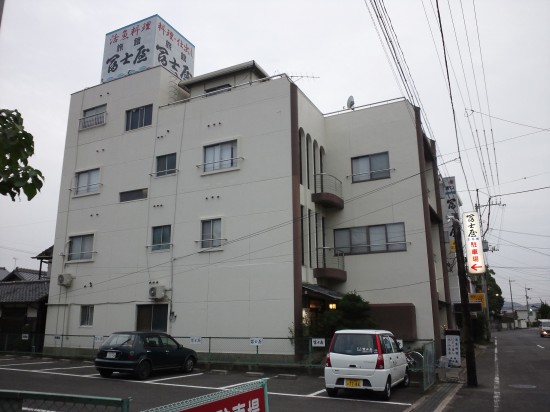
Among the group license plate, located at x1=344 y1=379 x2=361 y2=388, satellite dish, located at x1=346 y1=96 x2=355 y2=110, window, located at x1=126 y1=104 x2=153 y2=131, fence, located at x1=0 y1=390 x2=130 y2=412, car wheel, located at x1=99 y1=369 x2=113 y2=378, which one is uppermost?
satellite dish, located at x1=346 y1=96 x2=355 y2=110

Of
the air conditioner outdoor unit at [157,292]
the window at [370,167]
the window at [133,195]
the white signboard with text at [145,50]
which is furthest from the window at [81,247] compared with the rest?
the window at [370,167]

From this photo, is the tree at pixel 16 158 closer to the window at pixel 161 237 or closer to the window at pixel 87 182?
the window at pixel 161 237

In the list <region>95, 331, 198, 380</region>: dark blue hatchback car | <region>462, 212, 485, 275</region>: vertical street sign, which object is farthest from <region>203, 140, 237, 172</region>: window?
<region>462, 212, 485, 275</region>: vertical street sign

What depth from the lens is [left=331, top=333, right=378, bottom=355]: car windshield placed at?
1100cm

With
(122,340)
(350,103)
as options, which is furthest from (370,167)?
(122,340)

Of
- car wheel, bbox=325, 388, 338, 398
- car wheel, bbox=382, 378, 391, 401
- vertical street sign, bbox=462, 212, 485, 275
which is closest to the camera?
car wheel, bbox=382, 378, 391, 401

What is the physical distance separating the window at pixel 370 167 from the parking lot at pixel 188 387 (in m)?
10.4

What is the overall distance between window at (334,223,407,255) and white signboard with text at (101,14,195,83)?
13857 millimetres

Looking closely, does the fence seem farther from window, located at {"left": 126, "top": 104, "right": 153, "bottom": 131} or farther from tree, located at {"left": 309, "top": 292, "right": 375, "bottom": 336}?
window, located at {"left": 126, "top": 104, "right": 153, "bottom": 131}

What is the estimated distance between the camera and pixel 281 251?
1877cm

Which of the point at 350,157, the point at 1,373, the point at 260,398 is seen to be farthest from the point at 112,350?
the point at 350,157

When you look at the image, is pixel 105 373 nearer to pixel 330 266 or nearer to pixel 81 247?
pixel 330 266

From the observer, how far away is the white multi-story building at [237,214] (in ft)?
63.8

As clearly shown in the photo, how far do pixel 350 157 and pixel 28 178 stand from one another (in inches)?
821
